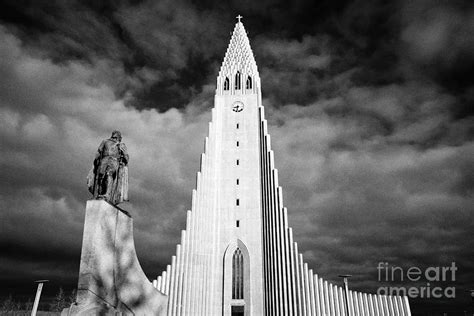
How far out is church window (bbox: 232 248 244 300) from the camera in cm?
2812

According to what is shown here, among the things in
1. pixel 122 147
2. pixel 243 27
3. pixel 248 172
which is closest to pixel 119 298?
pixel 122 147

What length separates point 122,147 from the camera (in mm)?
9570

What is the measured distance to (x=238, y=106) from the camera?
114 feet

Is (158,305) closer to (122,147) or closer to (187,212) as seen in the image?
(122,147)

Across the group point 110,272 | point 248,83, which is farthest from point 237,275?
point 110,272

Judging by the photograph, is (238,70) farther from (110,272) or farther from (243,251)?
(110,272)

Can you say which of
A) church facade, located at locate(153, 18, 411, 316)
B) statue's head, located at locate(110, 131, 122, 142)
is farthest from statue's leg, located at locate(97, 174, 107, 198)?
church facade, located at locate(153, 18, 411, 316)

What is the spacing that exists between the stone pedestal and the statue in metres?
0.39

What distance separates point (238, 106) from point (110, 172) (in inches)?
1042

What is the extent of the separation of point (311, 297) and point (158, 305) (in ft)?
65.1

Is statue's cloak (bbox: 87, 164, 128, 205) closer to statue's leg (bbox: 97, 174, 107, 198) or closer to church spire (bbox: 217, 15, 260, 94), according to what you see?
statue's leg (bbox: 97, 174, 107, 198)

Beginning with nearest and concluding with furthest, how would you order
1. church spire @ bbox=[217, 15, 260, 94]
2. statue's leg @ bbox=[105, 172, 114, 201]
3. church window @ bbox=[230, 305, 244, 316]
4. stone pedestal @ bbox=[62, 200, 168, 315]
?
stone pedestal @ bbox=[62, 200, 168, 315] < statue's leg @ bbox=[105, 172, 114, 201] < church window @ bbox=[230, 305, 244, 316] < church spire @ bbox=[217, 15, 260, 94]

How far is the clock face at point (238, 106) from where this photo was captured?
34656 mm

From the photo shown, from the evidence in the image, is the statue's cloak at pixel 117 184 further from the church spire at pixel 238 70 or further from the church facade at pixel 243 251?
the church spire at pixel 238 70
